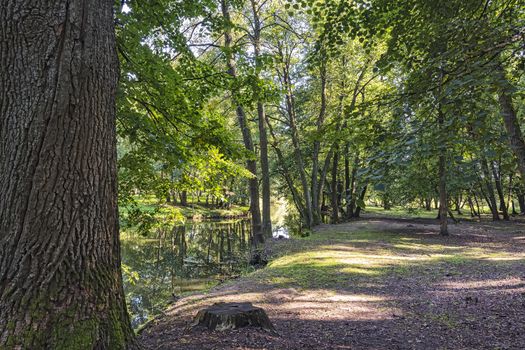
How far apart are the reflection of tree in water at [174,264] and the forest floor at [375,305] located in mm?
2767

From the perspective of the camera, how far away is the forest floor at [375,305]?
4371mm

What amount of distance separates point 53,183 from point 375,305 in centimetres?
530

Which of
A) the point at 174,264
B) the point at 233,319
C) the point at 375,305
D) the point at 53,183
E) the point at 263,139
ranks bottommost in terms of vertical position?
the point at 174,264

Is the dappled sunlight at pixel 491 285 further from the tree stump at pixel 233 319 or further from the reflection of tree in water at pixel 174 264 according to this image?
the reflection of tree in water at pixel 174 264

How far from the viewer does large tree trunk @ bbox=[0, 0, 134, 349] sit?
2.49m

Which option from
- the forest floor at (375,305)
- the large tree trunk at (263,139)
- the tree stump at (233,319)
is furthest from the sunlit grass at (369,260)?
the large tree trunk at (263,139)

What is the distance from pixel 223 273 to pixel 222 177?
6.72 metres

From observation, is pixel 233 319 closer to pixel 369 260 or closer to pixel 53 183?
pixel 53 183

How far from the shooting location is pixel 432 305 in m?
5.96

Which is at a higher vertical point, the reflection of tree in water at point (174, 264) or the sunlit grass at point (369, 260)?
the sunlit grass at point (369, 260)

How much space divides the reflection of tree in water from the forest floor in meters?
2.77

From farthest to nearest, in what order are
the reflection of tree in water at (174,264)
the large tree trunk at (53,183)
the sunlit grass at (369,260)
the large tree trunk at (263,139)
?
the large tree trunk at (263,139) < the reflection of tree in water at (174,264) < the sunlit grass at (369,260) < the large tree trunk at (53,183)

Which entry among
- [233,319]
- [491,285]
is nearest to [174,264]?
[233,319]

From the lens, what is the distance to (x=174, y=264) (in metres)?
15.6
